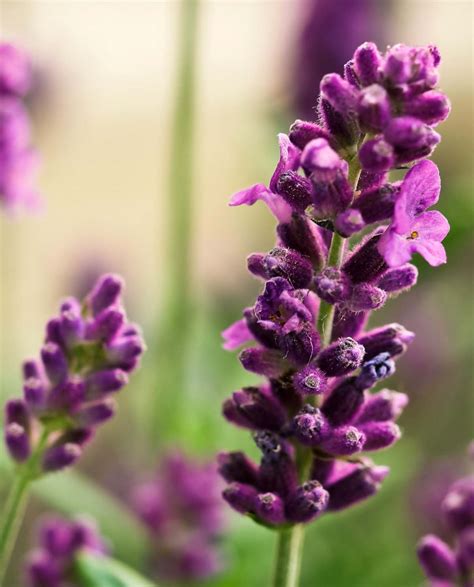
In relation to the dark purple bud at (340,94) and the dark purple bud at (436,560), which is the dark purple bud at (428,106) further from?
the dark purple bud at (436,560)

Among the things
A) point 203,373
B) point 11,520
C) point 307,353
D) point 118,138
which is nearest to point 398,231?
point 307,353

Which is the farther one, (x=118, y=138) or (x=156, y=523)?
(x=118, y=138)

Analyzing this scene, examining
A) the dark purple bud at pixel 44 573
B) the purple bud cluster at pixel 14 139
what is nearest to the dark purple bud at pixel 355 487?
the dark purple bud at pixel 44 573

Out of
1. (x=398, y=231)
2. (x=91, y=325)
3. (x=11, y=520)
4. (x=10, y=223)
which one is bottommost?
(x=10, y=223)

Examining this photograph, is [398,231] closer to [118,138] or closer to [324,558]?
[324,558]

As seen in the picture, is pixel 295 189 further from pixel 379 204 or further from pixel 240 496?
pixel 240 496

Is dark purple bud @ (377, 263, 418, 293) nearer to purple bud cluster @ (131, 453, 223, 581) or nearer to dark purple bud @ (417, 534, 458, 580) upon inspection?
dark purple bud @ (417, 534, 458, 580)

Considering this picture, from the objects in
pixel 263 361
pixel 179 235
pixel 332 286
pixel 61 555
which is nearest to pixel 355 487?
pixel 263 361

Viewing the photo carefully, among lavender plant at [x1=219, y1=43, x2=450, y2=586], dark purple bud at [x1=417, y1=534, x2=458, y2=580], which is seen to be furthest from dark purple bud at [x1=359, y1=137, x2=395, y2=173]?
dark purple bud at [x1=417, y1=534, x2=458, y2=580]
